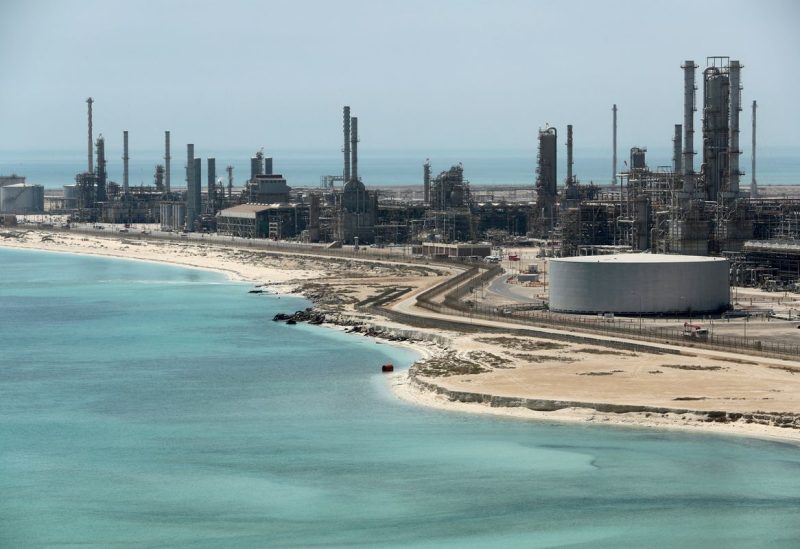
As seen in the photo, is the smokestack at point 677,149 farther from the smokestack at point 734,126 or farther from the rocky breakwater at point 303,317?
the rocky breakwater at point 303,317

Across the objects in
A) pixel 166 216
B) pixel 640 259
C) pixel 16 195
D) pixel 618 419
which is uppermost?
pixel 16 195

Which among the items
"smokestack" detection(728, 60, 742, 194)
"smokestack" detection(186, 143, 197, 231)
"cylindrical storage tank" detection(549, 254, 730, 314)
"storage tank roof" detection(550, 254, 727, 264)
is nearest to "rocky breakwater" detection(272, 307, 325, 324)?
"cylindrical storage tank" detection(549, 254, 730, 314)

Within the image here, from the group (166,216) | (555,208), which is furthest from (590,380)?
(166,216)

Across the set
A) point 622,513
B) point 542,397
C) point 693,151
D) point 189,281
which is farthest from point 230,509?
point 189,281

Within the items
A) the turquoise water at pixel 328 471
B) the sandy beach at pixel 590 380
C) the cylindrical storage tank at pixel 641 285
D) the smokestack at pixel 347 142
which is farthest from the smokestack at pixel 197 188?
the turquoise water at pixel 328 471

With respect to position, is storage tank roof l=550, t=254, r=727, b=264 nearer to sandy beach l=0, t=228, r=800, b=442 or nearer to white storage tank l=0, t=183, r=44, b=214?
sandy beach l=0, t=228, r=800, b=442

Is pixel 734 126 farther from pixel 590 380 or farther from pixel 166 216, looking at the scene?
pixel 166 216
